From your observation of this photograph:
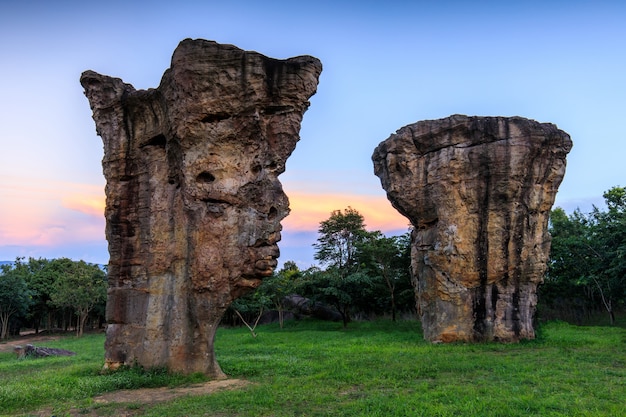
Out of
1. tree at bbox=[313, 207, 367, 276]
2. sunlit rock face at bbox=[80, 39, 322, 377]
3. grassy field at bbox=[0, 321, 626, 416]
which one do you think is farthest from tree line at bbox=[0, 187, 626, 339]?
sunlit rock face at bbox=[80, 39, 322, 377]

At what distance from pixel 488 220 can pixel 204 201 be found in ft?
43.5

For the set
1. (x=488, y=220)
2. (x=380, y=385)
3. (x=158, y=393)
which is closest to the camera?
(x=158, y=393)

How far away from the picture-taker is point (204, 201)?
12.3 meters

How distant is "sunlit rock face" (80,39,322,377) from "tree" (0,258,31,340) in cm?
2840

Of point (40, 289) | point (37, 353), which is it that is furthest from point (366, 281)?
point (40, 289)

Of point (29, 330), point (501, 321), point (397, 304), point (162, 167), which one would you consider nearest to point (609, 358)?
point (501, 321)

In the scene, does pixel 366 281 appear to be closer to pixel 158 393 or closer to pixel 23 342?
pixel 158 393

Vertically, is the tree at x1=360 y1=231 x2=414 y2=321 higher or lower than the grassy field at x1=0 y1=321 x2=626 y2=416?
higher

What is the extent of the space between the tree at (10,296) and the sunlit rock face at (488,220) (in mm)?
31730

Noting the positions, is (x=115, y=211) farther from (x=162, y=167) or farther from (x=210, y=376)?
A: (x=210, y=376)

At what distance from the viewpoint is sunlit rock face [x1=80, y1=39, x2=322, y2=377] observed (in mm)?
12062

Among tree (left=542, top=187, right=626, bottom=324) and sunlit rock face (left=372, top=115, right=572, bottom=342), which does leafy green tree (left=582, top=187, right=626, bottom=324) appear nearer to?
tree (left=542, top=187, right=626, bottom=324)

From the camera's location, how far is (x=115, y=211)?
1366 centimetres

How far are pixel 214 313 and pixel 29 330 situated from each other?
49.6 m
